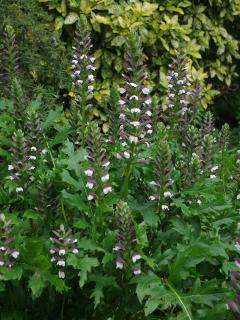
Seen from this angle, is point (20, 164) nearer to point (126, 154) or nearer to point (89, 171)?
point (89, 171)

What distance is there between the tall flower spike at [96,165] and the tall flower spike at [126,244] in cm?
32

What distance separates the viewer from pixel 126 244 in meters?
3.07

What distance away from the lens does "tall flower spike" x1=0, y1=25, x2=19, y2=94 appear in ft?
14.4

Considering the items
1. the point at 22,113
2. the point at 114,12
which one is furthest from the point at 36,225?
the point at 114,12

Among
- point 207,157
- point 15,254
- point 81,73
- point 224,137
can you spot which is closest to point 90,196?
point 15,254

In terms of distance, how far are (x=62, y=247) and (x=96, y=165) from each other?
501 mm

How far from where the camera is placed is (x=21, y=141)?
136 inches

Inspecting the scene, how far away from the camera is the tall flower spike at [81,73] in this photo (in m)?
4.25

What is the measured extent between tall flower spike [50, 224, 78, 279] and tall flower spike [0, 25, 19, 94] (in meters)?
1.67

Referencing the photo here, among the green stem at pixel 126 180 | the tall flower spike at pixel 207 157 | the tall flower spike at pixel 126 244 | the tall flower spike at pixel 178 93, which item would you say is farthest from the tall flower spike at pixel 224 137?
the tall flower spike at pixel 126 244

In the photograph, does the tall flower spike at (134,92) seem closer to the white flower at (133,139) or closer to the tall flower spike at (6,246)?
the white flower at (133,139)

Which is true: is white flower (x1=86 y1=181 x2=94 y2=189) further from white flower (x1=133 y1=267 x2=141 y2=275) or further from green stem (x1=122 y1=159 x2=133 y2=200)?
white flower (x1=133 y1=267 x2=141 y2=275)

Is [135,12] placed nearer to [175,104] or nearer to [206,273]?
[175,104]

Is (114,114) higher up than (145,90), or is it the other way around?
(114,114)
